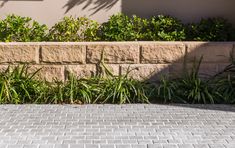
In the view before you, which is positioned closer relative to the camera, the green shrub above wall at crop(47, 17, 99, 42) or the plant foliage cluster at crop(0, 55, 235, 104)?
the plant foliage cluster at crop(0, 55, 235, 104)

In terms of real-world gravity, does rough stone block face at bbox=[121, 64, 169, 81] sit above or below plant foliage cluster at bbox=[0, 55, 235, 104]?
above

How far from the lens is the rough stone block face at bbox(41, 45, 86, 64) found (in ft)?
25.3

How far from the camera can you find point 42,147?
512cm

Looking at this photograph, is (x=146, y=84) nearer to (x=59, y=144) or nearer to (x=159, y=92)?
(x=159, y=92)

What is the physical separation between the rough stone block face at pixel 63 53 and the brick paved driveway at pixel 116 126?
1.01m

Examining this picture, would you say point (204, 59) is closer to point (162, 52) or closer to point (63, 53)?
point (162, 52)

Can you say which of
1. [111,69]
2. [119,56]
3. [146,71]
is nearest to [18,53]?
[111,69]

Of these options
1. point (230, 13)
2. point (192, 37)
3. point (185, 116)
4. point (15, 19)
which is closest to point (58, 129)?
point (185, 116)

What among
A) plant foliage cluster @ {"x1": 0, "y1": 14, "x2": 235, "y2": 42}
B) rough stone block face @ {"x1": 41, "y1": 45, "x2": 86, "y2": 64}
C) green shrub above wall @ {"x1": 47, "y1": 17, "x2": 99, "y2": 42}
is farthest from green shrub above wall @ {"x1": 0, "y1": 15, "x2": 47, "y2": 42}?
rough stone block face @ {"x1": 41, "y1": 45, "x2": 86, "y2": 64}

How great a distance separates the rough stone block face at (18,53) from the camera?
301 inches

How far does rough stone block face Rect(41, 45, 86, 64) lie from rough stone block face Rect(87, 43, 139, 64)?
0.49 feet

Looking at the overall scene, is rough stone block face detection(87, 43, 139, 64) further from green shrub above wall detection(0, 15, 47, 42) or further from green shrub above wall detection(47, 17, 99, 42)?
green shrub above wall detection(0, 15, 47, 42)

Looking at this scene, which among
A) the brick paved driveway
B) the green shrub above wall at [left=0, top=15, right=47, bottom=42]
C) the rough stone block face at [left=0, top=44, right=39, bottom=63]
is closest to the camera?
the brick paved driveway

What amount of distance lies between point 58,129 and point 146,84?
2.46 m
